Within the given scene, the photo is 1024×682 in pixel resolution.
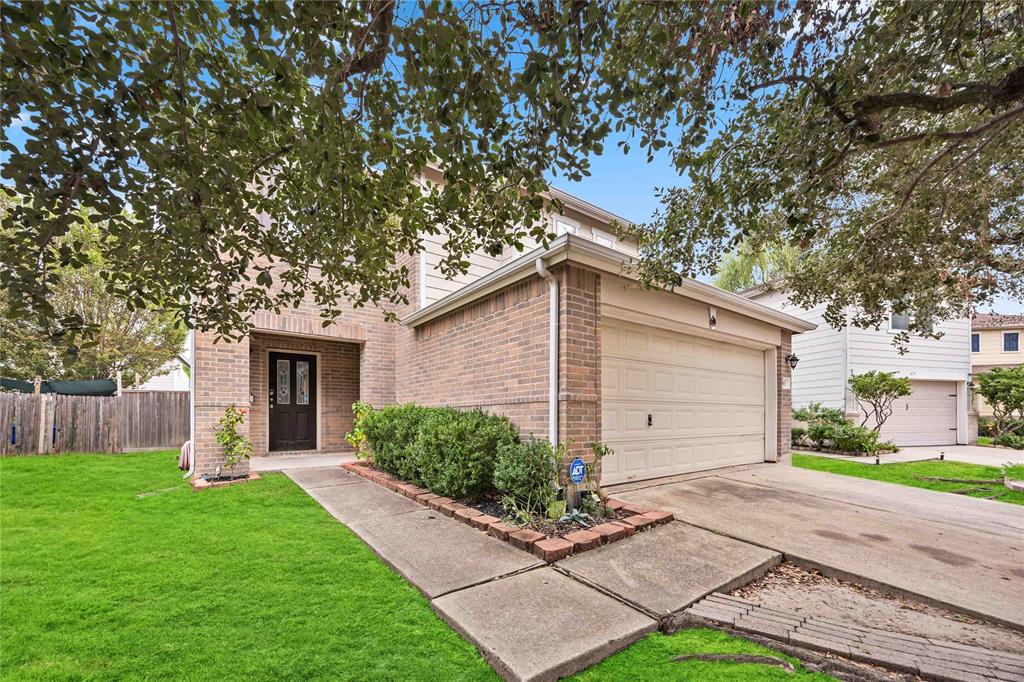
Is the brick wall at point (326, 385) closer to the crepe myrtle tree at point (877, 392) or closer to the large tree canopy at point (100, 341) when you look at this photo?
the large tree canopy at point (100, 341)

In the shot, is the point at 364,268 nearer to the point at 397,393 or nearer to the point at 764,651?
the point at 764,651

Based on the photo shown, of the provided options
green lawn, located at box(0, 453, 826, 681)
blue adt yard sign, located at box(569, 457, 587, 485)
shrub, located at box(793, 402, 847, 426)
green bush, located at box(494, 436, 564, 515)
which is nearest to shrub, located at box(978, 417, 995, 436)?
shrub, located at box(793, 402, 847, 426)

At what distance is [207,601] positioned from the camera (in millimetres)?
2859

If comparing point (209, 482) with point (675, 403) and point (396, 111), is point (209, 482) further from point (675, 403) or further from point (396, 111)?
point (675, 403)

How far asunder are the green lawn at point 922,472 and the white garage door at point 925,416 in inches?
123

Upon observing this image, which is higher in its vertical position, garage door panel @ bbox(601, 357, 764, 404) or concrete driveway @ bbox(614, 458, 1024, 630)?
garage door panel @ bbox(601, 357, 764, 404)

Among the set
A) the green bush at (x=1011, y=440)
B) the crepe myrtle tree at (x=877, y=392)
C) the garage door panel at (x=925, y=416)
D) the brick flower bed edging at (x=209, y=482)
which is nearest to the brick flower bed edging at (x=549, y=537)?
the brick flower bed edging at (x=209, y=482)

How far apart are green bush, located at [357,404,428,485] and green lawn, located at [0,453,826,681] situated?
1.27 metres

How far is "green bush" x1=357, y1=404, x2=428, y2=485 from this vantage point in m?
5.88

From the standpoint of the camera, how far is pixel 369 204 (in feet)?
8.58

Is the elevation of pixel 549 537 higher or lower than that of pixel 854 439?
higher

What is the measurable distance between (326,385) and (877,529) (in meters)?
9.15

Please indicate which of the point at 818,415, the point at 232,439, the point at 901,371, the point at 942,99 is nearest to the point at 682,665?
the point at 942,99

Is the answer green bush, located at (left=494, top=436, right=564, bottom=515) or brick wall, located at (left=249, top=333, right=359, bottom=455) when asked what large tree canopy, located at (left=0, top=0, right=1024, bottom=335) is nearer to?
green bush, located at (left=494, top=436, right=564, bottom=515)
